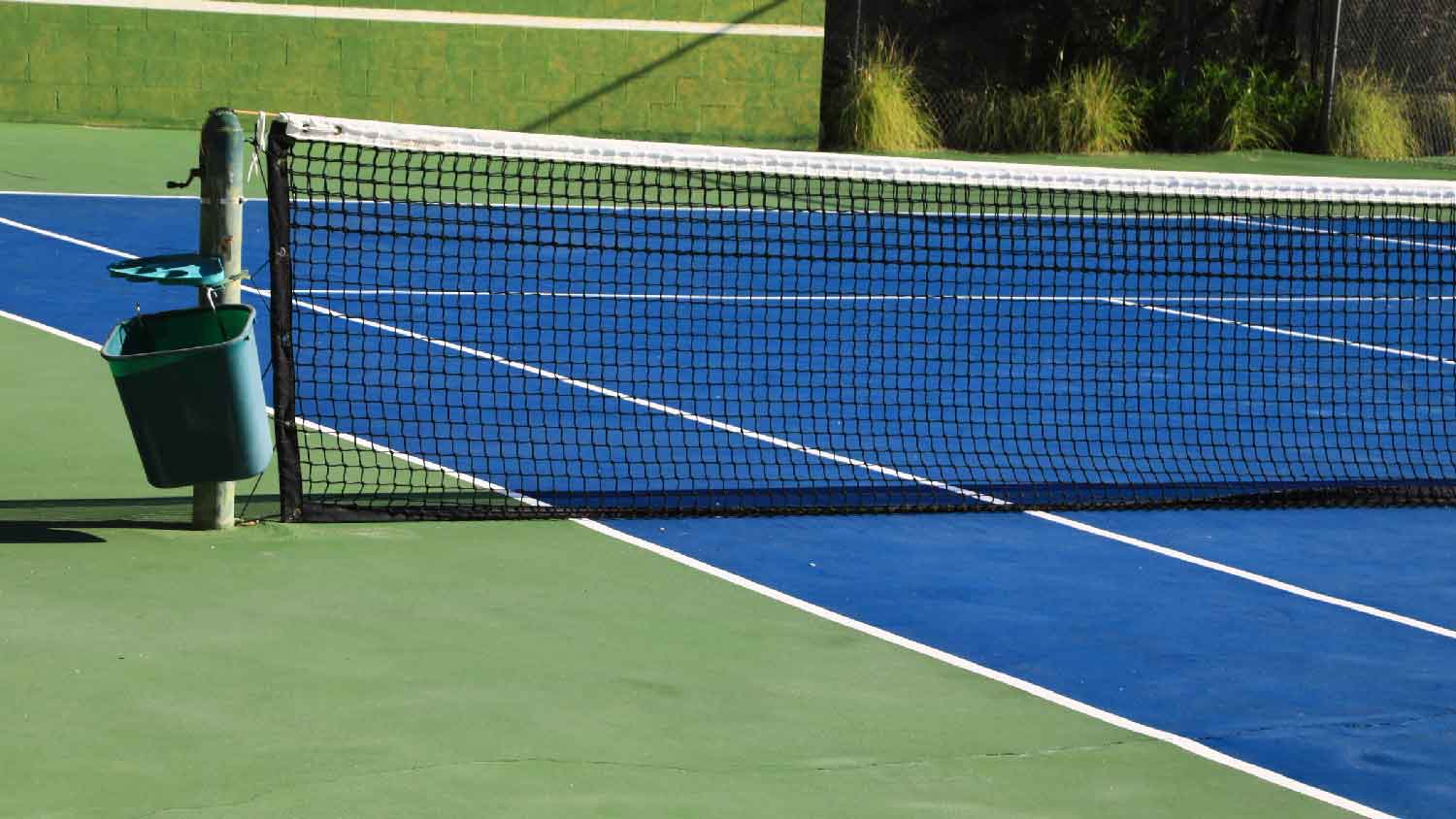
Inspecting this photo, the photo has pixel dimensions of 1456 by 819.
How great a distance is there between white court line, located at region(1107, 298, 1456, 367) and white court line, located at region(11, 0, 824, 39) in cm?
1110

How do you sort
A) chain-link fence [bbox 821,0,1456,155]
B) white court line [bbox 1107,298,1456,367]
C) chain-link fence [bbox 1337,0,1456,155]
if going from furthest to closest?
chain-link fence [bbox 1337,0,1456,155] < chain-link fence [bbox 821,0,1456,155] < white court line [bbox 1107,298,1456,367]

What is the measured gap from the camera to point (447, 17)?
912 inches

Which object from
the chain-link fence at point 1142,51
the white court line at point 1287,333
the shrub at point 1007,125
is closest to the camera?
the white court line at point 1287,333

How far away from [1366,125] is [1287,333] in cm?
1327

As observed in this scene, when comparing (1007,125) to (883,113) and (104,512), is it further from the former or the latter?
(104,512)

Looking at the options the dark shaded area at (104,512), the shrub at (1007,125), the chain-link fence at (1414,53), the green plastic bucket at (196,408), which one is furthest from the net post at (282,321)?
the chain-link fence at (1414,53)

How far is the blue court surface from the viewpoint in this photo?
5840 millimetres

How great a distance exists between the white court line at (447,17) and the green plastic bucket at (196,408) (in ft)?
54.8

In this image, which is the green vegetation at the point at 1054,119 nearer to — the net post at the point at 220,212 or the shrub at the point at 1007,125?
the shrub at the point at 1007,125

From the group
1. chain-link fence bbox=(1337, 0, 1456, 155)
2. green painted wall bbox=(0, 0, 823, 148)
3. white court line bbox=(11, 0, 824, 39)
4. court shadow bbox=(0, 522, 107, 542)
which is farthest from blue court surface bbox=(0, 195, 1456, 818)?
chain-link fence bbox=(1337, 0, 1456, 155)

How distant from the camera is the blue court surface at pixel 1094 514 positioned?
5840 millimetres

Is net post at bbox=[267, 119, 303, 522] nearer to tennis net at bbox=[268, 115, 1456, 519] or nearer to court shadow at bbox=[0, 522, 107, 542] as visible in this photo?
tennis net at bbox=[268, 115, 1456, 519]

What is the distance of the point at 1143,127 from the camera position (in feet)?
83.6

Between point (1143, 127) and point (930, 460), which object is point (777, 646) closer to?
point (930, 460)
